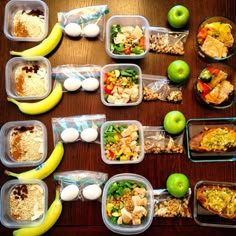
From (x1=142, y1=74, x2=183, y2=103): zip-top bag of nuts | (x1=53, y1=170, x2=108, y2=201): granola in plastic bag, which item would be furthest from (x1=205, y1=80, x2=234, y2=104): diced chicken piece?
(x1=53, y1=170, x2=108, y2=201): granola in plastic bag

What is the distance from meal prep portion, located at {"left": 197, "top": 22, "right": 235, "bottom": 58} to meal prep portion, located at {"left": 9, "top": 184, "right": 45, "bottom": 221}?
840 mm

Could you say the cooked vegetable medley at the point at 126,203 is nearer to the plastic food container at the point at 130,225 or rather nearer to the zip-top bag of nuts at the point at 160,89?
the plastic food container at the point at 130,225

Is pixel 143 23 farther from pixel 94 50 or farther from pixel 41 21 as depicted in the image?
pixel 41 21

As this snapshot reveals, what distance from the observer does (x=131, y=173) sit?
132 cm

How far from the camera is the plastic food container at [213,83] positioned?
4.42ft

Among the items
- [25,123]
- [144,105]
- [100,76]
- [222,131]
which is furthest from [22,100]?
[222,131]

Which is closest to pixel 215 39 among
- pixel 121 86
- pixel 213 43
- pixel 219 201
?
pixel 213 43

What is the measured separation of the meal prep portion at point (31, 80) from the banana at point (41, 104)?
0.03 m

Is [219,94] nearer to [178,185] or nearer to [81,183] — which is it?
[178,185]

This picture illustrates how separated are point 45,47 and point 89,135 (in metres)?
0.38

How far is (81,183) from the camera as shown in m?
1.31

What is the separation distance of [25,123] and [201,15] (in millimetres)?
827

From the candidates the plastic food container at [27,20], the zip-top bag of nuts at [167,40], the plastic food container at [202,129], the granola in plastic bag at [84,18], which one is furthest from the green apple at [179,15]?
the plastic food container at [27,20]

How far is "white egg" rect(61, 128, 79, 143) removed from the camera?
1.31 meters
